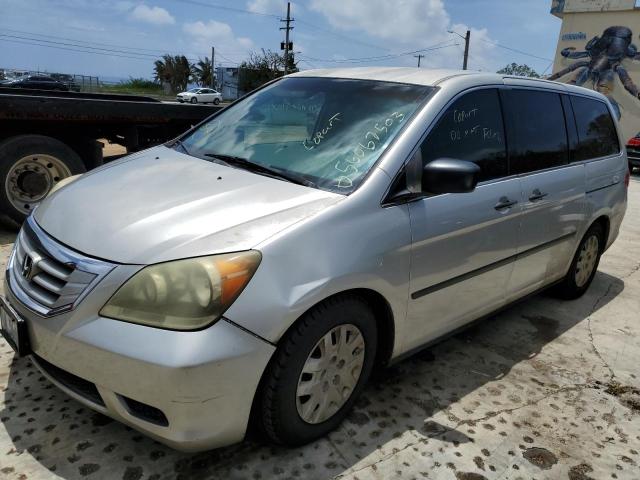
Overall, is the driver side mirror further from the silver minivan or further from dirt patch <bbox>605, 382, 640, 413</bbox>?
dirt patch <bbox>605, 382, 640, 413</bbox>

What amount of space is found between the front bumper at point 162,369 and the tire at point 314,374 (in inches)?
4.0

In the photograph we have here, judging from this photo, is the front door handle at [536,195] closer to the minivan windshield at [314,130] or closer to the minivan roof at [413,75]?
the minivan roof at [413,75]

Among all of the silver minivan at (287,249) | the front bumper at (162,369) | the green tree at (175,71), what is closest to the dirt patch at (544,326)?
the silver minivan at (287,249)

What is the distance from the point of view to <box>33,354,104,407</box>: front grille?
210cm

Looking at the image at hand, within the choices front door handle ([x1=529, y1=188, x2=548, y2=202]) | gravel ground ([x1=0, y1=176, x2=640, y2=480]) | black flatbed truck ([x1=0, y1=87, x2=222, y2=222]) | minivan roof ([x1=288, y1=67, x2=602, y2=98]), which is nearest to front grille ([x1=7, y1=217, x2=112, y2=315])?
gravel ground ([x1=0, y1=176, x2=640, y2=480])

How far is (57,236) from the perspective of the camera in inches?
89.1

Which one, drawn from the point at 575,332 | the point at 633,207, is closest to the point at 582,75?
the point at 633,207

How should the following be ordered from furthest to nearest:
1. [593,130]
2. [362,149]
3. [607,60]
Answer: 1. [607,60]
2. [593,130]
3. [362,149]

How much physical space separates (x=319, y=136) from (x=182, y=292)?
128cm

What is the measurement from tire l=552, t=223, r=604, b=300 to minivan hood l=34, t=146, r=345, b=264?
9.28ft

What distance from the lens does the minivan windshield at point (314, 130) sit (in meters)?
2.60

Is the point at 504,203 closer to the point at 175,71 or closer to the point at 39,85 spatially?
the point at 39,85

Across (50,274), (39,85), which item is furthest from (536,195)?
(39,85)

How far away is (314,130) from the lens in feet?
9.64
